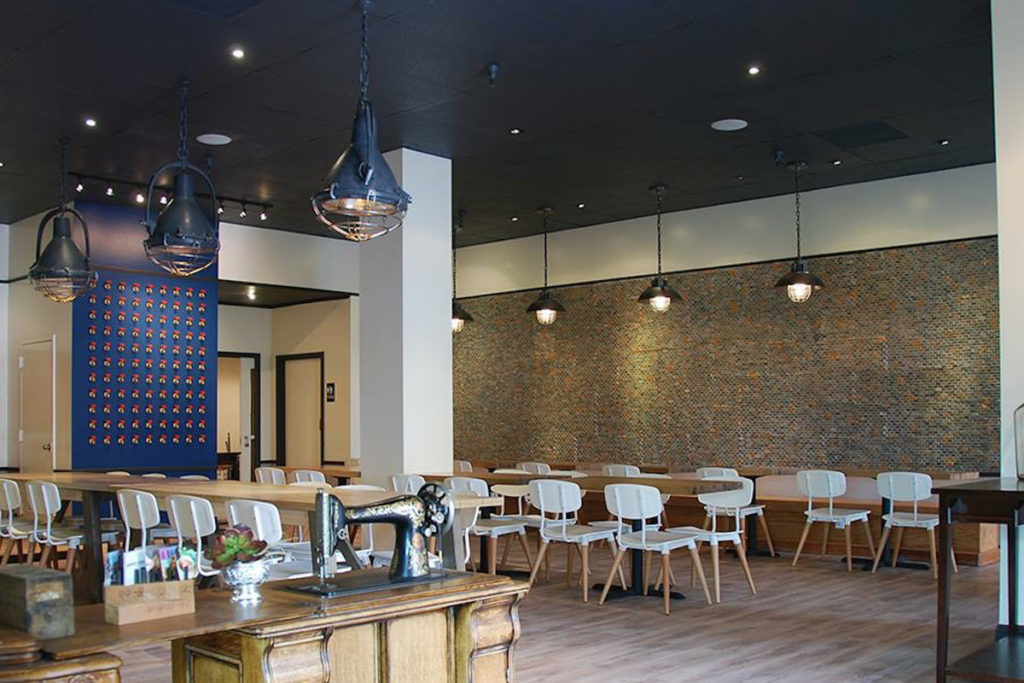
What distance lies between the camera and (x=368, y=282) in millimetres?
9000

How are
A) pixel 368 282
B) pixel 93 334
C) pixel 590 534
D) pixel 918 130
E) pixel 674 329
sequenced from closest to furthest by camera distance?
pixel 590 534 < pixel 918 130 < pixel 368 282 < pixel 93 334 < pixel 674 329

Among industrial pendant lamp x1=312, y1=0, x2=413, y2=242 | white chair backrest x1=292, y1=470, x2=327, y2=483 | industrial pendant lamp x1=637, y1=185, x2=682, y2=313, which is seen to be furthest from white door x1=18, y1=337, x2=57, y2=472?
industrial pendant lamp x1=312, y1=0, x2=413, y2=242

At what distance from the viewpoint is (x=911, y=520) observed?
26.8ft

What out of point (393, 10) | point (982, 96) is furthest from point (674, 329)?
point (393, 10)

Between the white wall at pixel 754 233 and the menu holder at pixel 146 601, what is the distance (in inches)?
343

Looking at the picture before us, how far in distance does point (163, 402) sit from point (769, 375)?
6.40m

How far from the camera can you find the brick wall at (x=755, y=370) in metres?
9.58

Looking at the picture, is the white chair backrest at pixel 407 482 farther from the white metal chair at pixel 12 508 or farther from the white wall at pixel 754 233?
the white wall at pixel 754 233

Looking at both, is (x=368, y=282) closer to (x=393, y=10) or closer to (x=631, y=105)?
(x=631, y=105)

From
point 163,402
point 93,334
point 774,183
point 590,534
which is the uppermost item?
point 774,183

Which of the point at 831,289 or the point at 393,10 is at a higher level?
the point at 393,10

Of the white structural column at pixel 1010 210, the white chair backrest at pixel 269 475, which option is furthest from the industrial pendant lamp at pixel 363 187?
the white chair backrest at pixel 269 475

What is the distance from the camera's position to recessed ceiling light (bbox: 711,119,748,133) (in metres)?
8.09

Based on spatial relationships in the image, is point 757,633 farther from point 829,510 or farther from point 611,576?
point 829,510
